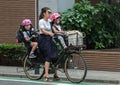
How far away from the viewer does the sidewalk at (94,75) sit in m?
11.9

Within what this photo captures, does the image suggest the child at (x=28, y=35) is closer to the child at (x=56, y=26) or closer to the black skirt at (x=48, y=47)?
the black skirt at (x=48, y=47)

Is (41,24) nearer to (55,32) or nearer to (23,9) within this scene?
Answer: (55,32)

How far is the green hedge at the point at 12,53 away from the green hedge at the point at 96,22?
1680 millimetres

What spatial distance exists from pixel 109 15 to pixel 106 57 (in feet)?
7.19

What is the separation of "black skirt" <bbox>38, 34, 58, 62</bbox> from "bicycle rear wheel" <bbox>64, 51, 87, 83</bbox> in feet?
1.35

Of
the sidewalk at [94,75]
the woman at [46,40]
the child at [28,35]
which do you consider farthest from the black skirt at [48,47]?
the sidewalk at [94,75]

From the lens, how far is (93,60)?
46.4 feet

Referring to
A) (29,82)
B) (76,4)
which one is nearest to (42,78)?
(29,82)

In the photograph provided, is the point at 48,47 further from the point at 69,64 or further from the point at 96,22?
the point at 96,22

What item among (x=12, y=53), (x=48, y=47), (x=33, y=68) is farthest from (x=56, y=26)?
(x=12, y=53)

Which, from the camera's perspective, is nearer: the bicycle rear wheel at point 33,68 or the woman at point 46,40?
the woman at point 46,40

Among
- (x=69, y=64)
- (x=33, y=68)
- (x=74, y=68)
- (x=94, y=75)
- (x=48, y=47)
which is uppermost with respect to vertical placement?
(x=48, y=47)

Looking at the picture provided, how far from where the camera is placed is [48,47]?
11.5m

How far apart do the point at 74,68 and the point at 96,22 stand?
414cm
